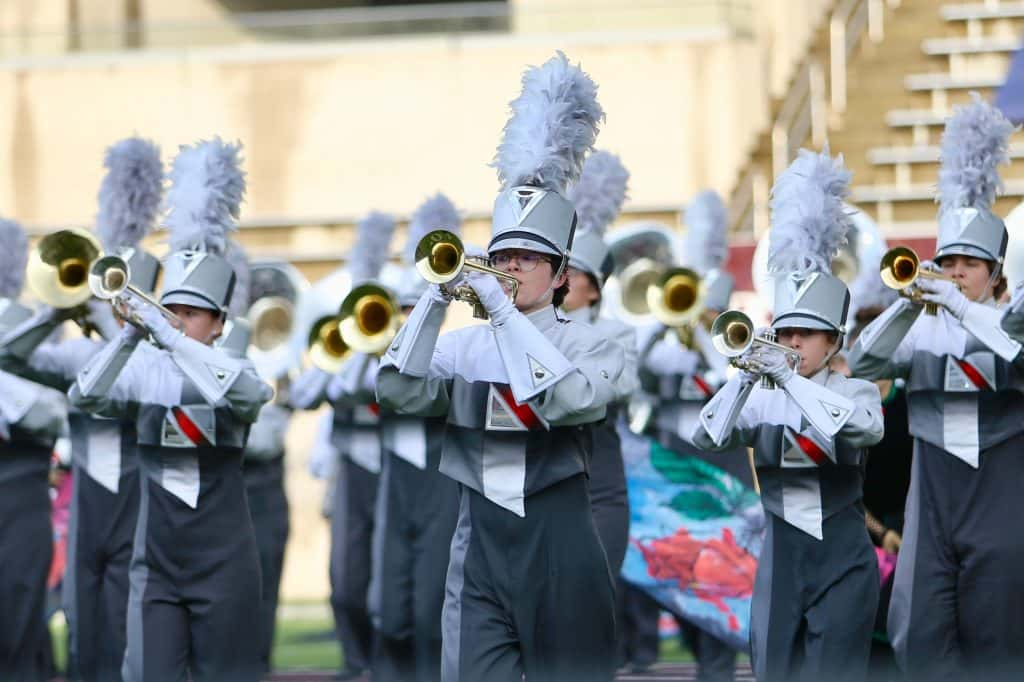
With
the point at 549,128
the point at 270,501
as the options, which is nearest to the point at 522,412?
→ the point at 549,128

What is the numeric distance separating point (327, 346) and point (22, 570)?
2.51 meters

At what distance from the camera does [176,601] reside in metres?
6.99

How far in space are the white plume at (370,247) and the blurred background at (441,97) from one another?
193 inches

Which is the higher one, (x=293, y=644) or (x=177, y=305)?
(x=177, y=305)

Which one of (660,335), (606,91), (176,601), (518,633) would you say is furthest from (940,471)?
(606,91)

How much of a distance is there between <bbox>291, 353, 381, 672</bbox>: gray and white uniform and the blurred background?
5.56 m

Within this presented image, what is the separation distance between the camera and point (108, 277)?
7070 millimetres

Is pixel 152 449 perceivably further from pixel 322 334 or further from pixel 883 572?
pixel 322 334

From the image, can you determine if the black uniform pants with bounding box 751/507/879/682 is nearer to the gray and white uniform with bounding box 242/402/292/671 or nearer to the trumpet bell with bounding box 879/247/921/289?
the trumpet bell with bounding box 879/247/921/289

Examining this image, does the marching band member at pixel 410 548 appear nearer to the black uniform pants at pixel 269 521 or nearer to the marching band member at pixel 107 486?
the marching band member at pixel 107 486

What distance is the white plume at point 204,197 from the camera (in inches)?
300

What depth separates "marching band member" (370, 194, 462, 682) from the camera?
29.6 ft

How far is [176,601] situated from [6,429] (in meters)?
2.19

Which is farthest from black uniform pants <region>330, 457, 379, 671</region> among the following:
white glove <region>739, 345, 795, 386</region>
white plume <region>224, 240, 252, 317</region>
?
white glove <region>739, 345, 795, 386</region>
